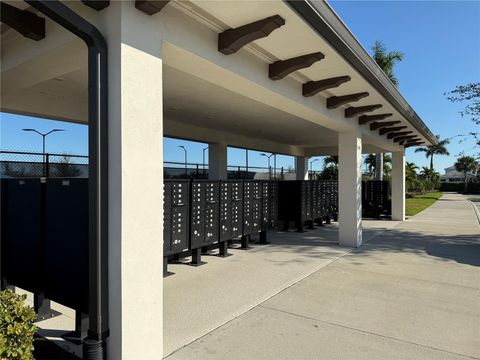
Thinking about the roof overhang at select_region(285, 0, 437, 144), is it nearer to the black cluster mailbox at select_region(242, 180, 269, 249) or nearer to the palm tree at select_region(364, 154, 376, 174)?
the black cluster mailbox at select_region(242, 180, 269, 249)

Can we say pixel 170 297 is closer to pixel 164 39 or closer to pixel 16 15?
pixel 164 39

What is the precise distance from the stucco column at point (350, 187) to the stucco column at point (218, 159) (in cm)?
429

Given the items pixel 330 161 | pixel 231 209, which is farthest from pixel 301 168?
pixel 330 161

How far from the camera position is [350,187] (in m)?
7.75

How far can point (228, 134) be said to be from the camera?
36.2ft

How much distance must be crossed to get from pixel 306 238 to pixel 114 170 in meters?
7.06

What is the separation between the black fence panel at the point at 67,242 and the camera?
9.76 feet

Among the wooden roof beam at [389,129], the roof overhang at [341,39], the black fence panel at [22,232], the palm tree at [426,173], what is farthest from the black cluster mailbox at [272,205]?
the palm tree at [426,173]

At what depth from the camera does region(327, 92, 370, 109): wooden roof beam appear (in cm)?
589

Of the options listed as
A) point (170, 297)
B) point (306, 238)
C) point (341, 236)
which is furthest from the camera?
point (306, 238)

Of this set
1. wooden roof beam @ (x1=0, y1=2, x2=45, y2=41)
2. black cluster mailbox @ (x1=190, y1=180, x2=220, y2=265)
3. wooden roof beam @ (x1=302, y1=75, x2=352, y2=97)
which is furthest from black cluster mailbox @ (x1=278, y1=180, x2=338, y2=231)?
wooden roof beam @ (x1=0, y1=2, x2=45, y2=41)

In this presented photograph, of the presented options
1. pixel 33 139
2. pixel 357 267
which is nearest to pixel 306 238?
pixel 357 267

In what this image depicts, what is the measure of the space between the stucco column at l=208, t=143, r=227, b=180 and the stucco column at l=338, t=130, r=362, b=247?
429 cm

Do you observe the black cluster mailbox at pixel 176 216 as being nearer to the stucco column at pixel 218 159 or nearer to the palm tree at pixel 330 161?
the stucco column at pixel 218 159
